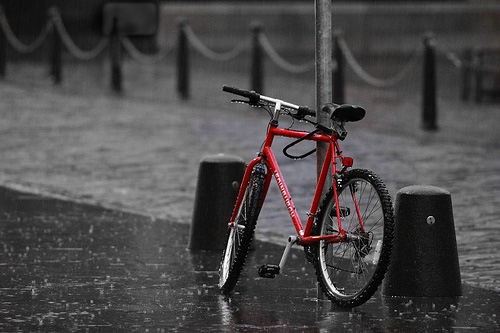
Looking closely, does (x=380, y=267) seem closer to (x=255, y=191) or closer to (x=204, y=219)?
(x=255, y=191)

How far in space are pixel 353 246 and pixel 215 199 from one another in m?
2.22

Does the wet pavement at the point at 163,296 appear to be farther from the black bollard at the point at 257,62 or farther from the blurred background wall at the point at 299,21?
the blurred background wall at the point at 299,21

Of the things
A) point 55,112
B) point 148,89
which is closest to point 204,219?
point 55,112

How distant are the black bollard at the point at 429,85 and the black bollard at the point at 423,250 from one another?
8982 millimetres

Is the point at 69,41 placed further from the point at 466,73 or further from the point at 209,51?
the point at 466,73

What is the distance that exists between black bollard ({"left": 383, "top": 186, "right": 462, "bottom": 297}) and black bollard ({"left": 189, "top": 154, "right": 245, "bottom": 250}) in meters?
1.80

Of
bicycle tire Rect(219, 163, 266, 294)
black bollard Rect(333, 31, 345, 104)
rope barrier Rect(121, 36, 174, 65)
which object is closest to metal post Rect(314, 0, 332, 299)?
bicycle tire Rect(219, 163, 266, 294)

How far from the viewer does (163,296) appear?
6.91m

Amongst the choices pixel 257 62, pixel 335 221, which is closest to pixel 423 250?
pixel 335 221

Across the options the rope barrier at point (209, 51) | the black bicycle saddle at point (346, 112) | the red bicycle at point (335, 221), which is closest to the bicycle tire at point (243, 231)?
the red bicycle at point (335, 221)

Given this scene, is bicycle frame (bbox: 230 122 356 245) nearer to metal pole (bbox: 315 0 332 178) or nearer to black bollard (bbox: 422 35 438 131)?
metal pole (bbox: 315 0 332 178)

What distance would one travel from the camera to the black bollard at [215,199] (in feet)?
28.2

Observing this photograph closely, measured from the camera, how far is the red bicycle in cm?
641

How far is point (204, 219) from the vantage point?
28.3 ft
